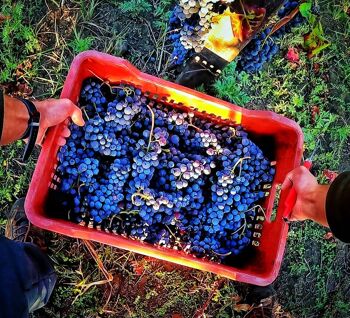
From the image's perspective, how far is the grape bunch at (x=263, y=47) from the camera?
2.06m

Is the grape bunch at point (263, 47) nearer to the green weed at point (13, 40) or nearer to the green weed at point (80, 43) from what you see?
the green weed at point (80, 43)

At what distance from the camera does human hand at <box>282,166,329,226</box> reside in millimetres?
1657

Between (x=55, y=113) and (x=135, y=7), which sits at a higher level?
(x=135, y=7)

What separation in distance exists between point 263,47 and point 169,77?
1.46ft

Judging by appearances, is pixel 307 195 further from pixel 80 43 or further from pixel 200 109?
pixel 80 43

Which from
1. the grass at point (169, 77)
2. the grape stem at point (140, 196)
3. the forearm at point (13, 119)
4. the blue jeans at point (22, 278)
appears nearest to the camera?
the blue jeans at point (22, 278)

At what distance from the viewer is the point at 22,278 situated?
5.19 ft

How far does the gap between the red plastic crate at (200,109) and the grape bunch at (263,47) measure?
37 centimetres

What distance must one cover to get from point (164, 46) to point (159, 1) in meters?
0.21

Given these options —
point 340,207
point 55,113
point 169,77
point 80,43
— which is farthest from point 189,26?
point 340,207

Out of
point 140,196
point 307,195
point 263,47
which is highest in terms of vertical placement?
point 263,47

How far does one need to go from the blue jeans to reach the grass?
0.31 metres

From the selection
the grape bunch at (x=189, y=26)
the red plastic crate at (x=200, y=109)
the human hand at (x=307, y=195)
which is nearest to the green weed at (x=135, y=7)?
the grape bunch at (x=189, y=26)

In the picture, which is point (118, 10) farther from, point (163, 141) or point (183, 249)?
point (183, 249)
